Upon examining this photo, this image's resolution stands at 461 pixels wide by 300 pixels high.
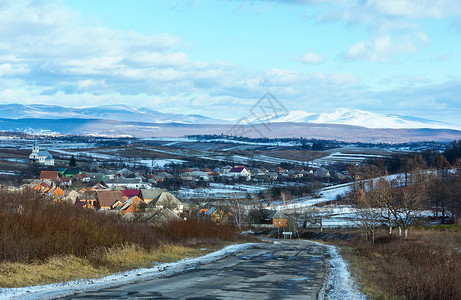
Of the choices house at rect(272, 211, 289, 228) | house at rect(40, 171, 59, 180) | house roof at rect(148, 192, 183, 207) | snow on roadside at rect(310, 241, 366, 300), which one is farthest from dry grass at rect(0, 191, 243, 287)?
house at rect(40, 171, 59, 180)

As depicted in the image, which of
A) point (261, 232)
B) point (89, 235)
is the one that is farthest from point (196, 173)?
point (89, 235)

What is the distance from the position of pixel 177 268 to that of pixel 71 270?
480cm

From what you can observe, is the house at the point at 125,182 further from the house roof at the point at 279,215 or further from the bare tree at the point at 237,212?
the house roof at the point at 279,215

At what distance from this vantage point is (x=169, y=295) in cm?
1236

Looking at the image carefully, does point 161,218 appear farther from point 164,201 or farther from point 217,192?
point 217,192

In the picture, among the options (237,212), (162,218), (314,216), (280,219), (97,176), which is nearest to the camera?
(162,218)

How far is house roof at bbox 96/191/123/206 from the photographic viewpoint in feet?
285

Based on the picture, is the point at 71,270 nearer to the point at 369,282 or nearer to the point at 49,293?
the point at 49,293

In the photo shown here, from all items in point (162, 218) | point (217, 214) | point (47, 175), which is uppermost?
point (162, 218)

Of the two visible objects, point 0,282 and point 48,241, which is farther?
point 48,241

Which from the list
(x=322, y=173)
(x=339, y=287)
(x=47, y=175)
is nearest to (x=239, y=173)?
(x=322, y=173)

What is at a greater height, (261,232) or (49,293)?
(49,293)

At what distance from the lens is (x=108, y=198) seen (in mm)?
88312

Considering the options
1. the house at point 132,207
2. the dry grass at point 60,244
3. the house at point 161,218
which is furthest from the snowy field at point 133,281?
the house at point 132,207
